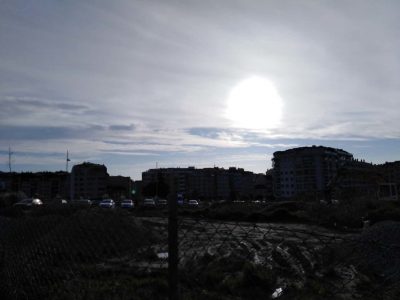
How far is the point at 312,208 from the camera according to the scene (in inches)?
1554

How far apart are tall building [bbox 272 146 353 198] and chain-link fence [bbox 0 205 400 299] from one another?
14301cm

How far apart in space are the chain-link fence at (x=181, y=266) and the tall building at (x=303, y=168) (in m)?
143

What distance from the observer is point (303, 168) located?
6260 inches

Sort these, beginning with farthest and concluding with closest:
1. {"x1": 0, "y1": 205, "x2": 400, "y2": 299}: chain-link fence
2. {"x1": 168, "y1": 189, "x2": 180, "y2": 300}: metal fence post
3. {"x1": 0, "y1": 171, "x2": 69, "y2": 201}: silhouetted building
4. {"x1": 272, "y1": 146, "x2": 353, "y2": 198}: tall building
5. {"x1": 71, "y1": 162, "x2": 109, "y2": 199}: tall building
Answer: {"x1": 0, "y1": 171, "x2": 69, "y2": 201}: silhouetted building → {"x1": 71, "y1": 162, "x2": 109, "y2": 199}: tall building → {"x1": 272, "y1": 146, "x2": 353, "y2": 198}: tall building → {"x1": 0, "y1": 205, "x2": 400, "y2": 299}: chain-link fence → {"x1": 168, "y1": 189, "x2": 180, "y2": 300}: metal fence post

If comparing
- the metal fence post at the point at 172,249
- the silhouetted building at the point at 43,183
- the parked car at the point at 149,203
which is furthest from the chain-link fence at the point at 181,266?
the silhouetted building at the point at 43,183

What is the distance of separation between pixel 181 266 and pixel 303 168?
152769mm

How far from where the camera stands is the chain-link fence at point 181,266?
6617 millimetres

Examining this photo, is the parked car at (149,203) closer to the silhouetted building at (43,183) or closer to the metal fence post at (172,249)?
the metal fence post at (172,249)

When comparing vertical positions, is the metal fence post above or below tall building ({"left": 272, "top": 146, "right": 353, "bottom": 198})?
below

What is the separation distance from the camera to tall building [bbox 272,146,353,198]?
157 meters

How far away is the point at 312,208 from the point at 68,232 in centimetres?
2953

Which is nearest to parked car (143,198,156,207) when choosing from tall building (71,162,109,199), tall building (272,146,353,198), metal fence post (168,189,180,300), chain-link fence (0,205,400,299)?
chain-link fence (0,205,400,299)

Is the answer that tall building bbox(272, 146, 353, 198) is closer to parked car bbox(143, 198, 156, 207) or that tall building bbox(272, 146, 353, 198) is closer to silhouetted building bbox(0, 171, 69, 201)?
silhouetted building bbox(0, 171, 69, 201)

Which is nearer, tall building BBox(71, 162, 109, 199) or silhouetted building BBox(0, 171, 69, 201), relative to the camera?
tall building BBox(71, 162, 109, 199)
